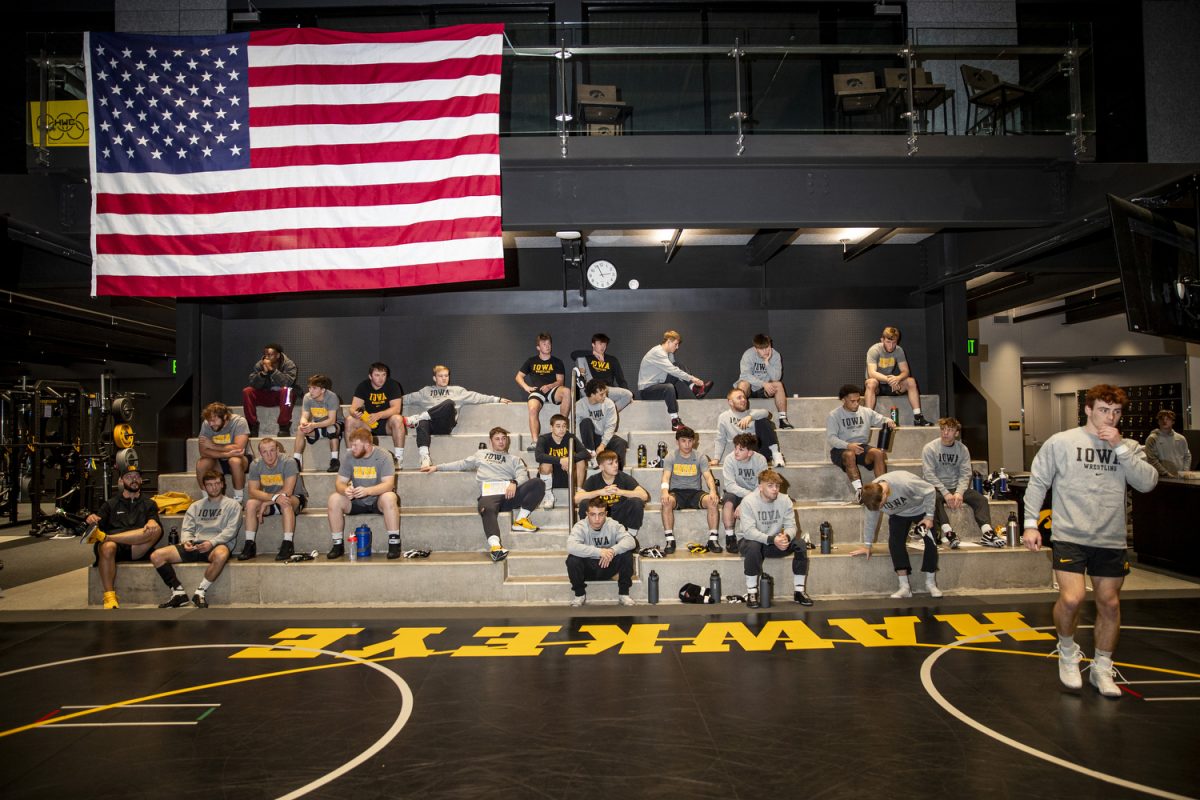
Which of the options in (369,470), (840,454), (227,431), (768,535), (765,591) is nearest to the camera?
(765,591)

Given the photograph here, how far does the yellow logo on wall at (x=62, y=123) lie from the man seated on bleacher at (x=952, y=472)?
34.2 feet

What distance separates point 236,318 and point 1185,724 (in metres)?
12.5

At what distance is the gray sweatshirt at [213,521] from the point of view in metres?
7.73

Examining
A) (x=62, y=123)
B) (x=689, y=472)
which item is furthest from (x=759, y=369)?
(x=62, y=123)

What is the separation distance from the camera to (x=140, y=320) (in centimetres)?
1591

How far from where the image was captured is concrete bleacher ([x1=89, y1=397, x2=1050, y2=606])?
7.43 metres

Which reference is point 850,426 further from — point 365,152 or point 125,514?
point 125,514

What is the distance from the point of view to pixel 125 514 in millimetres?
7863

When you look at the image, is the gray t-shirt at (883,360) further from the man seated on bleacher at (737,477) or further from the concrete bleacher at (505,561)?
the man seated on bleacher at (737,477)

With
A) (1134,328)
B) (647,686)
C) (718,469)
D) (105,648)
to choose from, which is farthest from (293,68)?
(1134,328)

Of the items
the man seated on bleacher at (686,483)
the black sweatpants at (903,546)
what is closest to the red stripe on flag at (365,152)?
the man seated on bleacher at (686,483)

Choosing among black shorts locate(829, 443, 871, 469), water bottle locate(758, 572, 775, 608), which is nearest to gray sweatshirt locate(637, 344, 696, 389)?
black shorts locate(829, 443, 871, 469)

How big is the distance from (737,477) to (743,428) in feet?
3.54

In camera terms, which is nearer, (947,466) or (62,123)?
(62,123)
